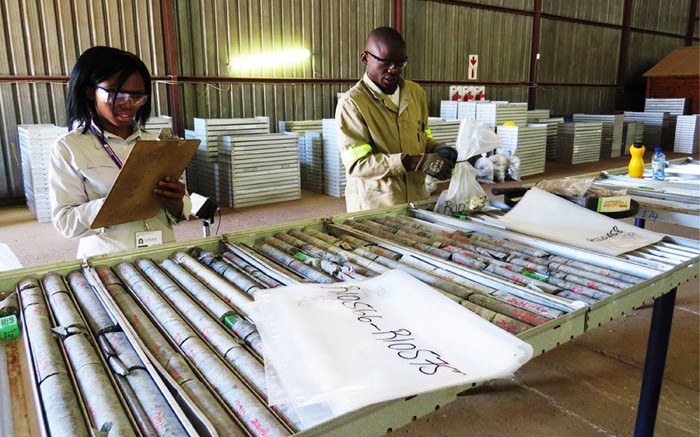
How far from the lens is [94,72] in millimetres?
1673

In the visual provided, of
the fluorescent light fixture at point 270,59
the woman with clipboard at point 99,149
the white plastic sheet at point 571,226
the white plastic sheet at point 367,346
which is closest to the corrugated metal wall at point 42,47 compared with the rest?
the fluorescent light fixture at point 270,59

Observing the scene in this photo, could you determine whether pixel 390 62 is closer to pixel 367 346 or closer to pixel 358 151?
pixel 358 151

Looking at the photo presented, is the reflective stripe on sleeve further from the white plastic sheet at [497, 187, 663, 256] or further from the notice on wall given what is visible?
the notice on wall

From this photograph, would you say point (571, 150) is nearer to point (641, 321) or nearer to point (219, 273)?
point (641, 321)

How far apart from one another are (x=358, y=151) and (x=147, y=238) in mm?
999

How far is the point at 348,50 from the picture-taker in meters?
8.05

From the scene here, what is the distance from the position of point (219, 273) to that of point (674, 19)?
1600 cm

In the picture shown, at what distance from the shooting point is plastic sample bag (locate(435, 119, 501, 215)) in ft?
6.80

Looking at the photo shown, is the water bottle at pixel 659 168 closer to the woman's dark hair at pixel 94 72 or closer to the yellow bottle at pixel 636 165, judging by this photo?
the yellow bottle at pixel 636 165

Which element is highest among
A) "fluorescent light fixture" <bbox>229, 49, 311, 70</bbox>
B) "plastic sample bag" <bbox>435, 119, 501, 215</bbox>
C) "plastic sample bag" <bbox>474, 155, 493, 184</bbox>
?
"fluorescent light fixture" <bbox>229, 49, 311, 70</bbox>

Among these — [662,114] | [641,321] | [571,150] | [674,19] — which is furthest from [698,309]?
[674,19]

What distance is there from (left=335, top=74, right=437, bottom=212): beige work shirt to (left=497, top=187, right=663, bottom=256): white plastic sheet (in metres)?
0.58

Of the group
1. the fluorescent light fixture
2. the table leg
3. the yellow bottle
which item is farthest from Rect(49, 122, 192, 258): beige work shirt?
the fluorescent light fixture

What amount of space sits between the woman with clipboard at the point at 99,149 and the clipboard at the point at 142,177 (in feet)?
0.13
